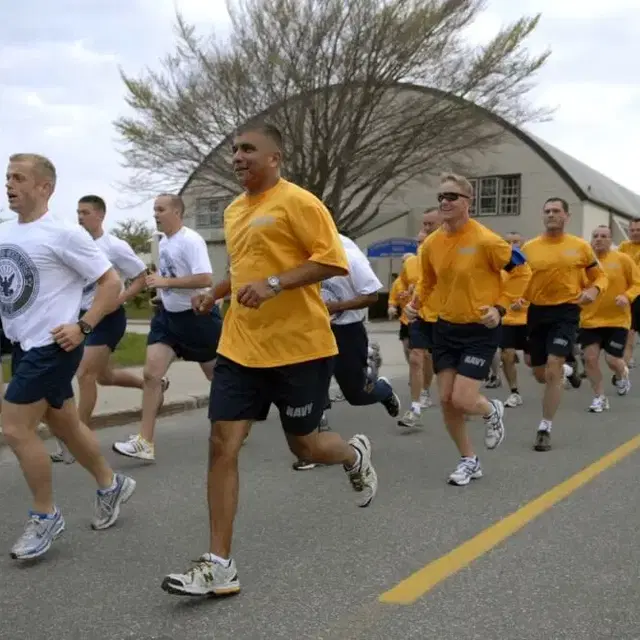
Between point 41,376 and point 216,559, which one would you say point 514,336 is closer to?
point 41,376

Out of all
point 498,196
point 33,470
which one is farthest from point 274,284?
point 498,196

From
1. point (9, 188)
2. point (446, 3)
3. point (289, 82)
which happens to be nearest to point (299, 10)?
point (289, 82)

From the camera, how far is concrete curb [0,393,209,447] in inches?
312

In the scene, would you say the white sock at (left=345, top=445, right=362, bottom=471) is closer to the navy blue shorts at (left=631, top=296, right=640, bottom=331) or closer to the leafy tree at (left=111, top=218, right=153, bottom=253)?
the navy blue shorts at (left=631, top=296, right=640, bottom=331)

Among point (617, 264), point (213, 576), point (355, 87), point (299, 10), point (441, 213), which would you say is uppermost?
point (299, 10)

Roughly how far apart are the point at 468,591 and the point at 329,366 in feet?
3.74

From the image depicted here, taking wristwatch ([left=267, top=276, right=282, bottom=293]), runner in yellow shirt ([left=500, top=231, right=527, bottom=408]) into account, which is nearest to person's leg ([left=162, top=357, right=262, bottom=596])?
wristwatch ([left=267, top=276, right=282, bottom=293])

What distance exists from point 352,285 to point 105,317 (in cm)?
180

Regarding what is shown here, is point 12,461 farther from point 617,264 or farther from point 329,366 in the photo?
point 617,264

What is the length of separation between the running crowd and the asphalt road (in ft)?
0.65

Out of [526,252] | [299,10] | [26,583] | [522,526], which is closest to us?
[26,583]

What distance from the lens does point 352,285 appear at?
22.7 feet

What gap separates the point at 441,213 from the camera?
598 cm

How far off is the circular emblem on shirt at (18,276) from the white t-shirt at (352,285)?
2814 millimetres
